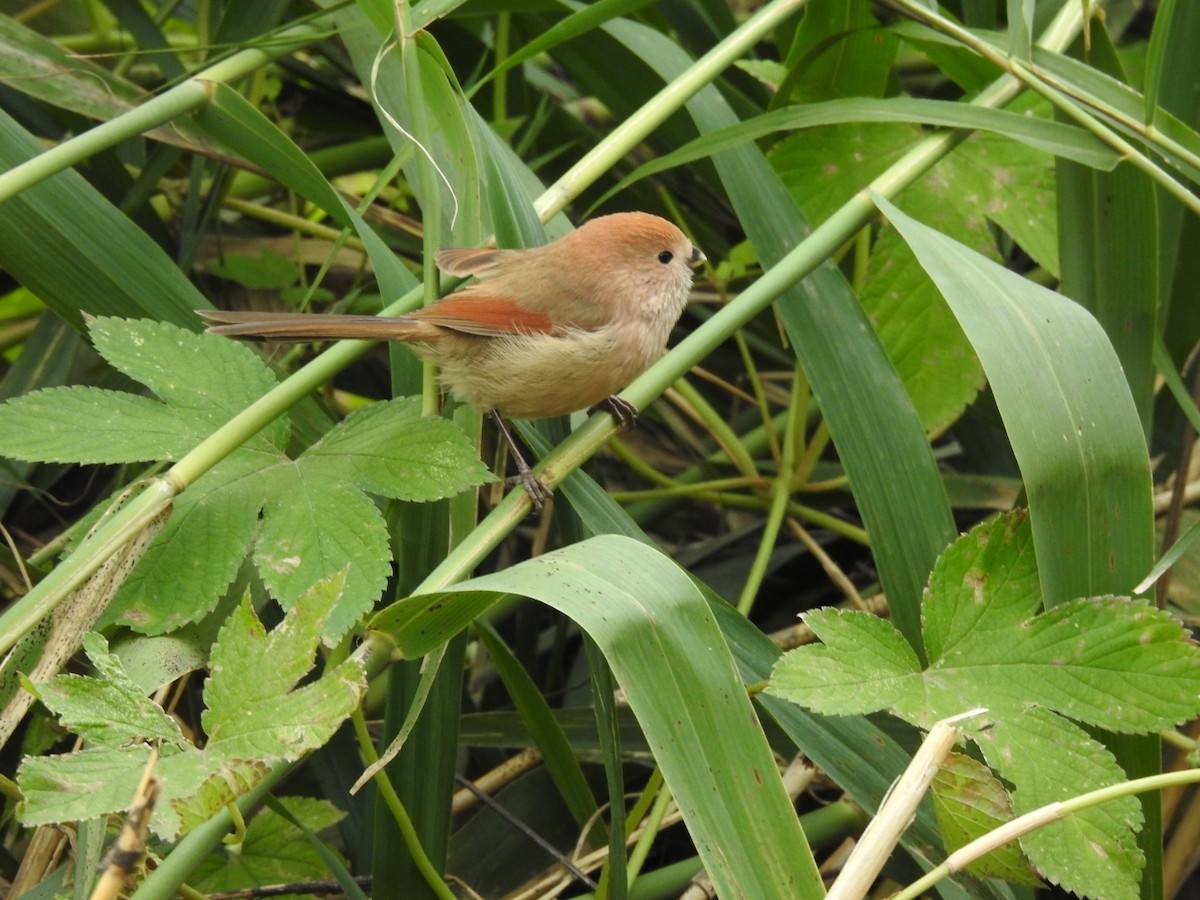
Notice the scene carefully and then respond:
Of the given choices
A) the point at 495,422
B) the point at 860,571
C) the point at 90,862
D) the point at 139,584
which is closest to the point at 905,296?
the point at 860,571

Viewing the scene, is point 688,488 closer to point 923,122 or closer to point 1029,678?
point 923,122

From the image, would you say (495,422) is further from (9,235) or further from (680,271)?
(9,235)

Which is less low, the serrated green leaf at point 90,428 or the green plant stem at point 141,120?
the green plant stem at point 141,120

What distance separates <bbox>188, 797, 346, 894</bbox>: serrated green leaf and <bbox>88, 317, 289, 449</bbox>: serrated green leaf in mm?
724

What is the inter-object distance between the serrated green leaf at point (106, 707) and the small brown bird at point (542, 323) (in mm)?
726

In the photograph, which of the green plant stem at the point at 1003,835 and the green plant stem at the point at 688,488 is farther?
the green plant stem at the point at 688,488

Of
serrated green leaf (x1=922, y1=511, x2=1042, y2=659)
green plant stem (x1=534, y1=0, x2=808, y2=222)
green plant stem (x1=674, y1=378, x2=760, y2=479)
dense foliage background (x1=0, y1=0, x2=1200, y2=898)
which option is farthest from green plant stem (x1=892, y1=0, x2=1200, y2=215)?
green plant stem (x1=674, y1=378, x2=760, y2=479)

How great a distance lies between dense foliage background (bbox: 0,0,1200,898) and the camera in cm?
152

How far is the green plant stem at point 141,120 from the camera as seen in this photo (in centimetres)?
184

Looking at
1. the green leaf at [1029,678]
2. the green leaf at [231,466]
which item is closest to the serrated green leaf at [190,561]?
the green leaf at [231,466]

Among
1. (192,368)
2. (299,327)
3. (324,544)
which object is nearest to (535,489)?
(324,544)

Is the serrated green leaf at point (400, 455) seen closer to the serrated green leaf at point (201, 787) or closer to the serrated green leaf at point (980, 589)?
the serrated green leaf at point (201, 787)

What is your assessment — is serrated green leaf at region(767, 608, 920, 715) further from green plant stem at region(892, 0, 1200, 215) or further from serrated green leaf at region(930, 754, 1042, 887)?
green plant stem at region(892, 0, 1200, 215)

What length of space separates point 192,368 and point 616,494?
132 cm
